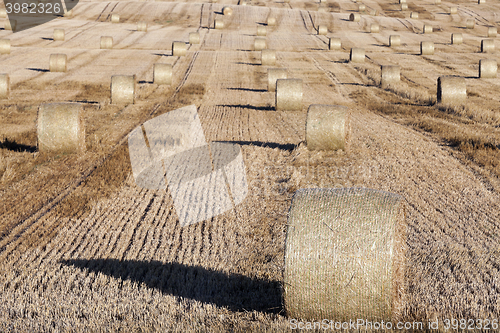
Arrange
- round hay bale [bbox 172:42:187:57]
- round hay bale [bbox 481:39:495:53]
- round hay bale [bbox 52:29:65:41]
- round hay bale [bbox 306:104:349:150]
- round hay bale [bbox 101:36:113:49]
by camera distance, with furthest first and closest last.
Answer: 1. round hay bale [bbox 52:29:65:41]
2. round hay bale [bbox 101:36:113:49]
3. round hay bale [bbox 481:39:495:53]
4. round hay bale [bbox 172:42:187:57]
5. round hay bale [bbox 306:104:349:150]

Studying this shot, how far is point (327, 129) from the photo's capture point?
39.4 feet

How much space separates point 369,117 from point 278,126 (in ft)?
12.2

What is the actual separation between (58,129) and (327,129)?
638 cm

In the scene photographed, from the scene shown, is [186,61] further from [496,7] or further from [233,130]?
[496,7]

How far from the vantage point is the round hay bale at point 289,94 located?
18484 millimetres

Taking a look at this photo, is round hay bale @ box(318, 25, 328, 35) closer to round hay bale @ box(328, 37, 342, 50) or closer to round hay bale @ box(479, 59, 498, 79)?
round hay bale @ box(328, 37, 342, 50)

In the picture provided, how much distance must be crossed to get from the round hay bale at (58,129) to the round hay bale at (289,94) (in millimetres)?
8545

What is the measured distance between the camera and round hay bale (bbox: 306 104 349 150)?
472 inches

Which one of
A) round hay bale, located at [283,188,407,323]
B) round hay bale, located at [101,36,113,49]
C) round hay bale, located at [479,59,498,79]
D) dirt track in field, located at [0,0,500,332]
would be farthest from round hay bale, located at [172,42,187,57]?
round hay bale, located at [283,188,407,323]

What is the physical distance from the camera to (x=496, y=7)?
6053 cm

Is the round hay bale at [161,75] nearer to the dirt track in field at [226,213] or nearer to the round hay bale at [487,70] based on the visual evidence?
the dirt track in field at [226,213]

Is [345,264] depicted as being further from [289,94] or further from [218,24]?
[218,24]

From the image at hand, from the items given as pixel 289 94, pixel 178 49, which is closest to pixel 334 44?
pixel 178 49

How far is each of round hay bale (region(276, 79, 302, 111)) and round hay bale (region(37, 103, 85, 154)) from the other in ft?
28.0
